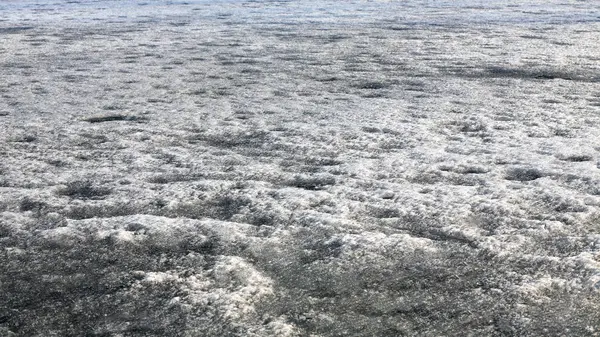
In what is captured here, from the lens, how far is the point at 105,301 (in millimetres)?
2053

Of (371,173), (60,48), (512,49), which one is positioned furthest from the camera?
(60,48)

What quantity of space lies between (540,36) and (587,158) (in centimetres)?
→ 500

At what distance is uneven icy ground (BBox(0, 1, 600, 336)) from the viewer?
1987mm

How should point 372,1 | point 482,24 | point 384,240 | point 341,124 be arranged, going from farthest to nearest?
point 372,1 < point 482,24 < point 341,124 < point 384,240

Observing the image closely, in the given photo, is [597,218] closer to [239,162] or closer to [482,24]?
[239,162]

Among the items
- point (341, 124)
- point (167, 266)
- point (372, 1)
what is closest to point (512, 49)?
point (341, 124)

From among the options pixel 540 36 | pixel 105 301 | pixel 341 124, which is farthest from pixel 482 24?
pixel 105 301

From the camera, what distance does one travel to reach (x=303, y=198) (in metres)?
2.85

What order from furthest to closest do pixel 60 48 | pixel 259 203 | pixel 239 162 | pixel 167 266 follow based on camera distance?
pixel 60 48, pixel 239 162, pixel 259 203, pixel 167 266

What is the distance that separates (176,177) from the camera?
319 centimetres

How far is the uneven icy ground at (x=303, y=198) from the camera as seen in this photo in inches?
78.2

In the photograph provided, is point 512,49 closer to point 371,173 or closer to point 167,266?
point 371,173

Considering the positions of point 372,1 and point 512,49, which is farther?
point 372,1

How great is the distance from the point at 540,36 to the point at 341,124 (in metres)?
4.66
